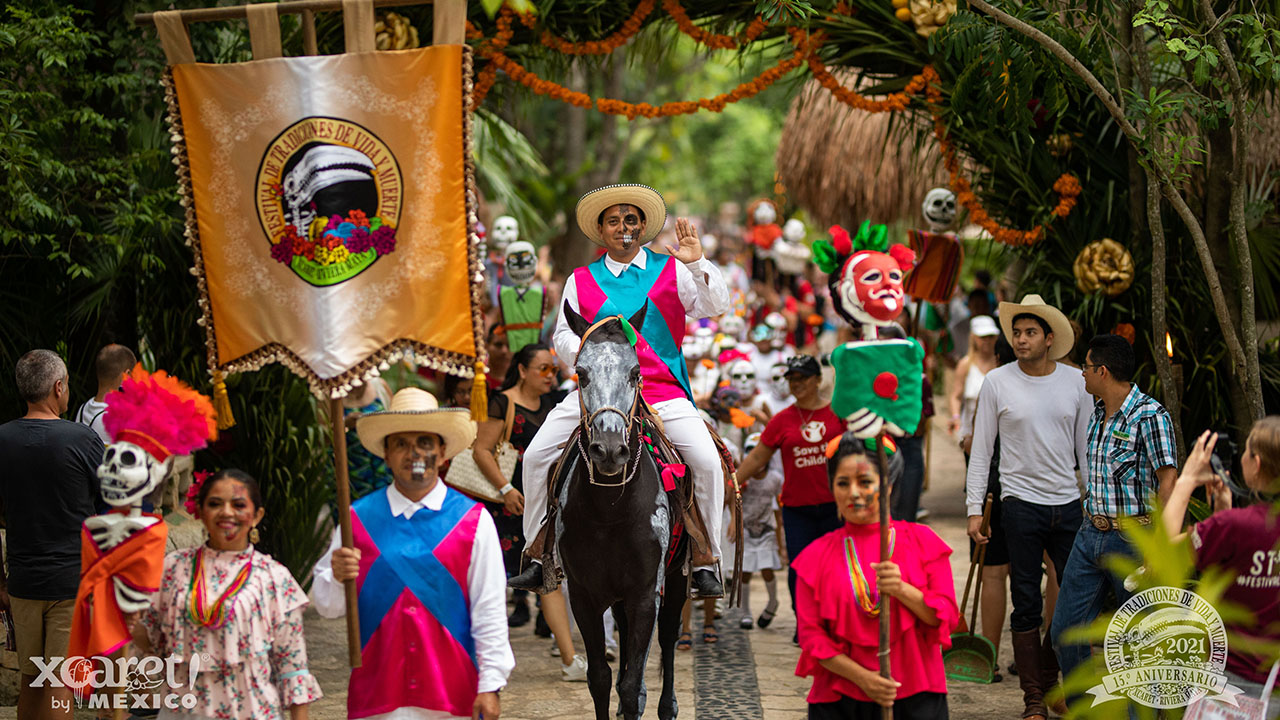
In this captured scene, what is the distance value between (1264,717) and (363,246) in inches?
152

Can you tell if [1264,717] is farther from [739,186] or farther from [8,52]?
[739,186]

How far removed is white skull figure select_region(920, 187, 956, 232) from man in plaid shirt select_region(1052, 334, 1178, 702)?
3.62 meters

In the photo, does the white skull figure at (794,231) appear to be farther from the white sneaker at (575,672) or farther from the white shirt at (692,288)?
the white shirt at (692,288)

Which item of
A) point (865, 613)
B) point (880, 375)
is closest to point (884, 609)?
point (865, 613)

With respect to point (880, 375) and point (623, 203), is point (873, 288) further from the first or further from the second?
point (623, 203)

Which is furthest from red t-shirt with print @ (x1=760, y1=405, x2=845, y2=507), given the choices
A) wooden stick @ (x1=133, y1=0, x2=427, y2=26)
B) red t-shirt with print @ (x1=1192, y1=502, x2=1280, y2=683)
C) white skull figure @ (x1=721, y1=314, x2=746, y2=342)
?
white skull figure @ (x1=721, y1=314, x2=746, y2=342)

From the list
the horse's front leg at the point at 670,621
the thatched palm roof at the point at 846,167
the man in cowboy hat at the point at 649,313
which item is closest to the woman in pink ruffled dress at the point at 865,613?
the man in cowboy hat at the point at 649,313

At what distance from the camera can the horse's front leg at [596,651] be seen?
20.1 feet

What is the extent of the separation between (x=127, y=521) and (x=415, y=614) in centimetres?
112

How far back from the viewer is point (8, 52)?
23.9 feet

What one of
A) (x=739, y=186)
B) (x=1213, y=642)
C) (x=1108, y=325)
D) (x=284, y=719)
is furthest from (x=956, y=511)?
(x=739, y=186)

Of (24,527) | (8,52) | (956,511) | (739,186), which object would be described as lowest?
(956,511)

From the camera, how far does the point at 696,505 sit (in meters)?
6.51

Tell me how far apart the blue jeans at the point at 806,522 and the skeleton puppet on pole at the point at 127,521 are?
15.4 ft
